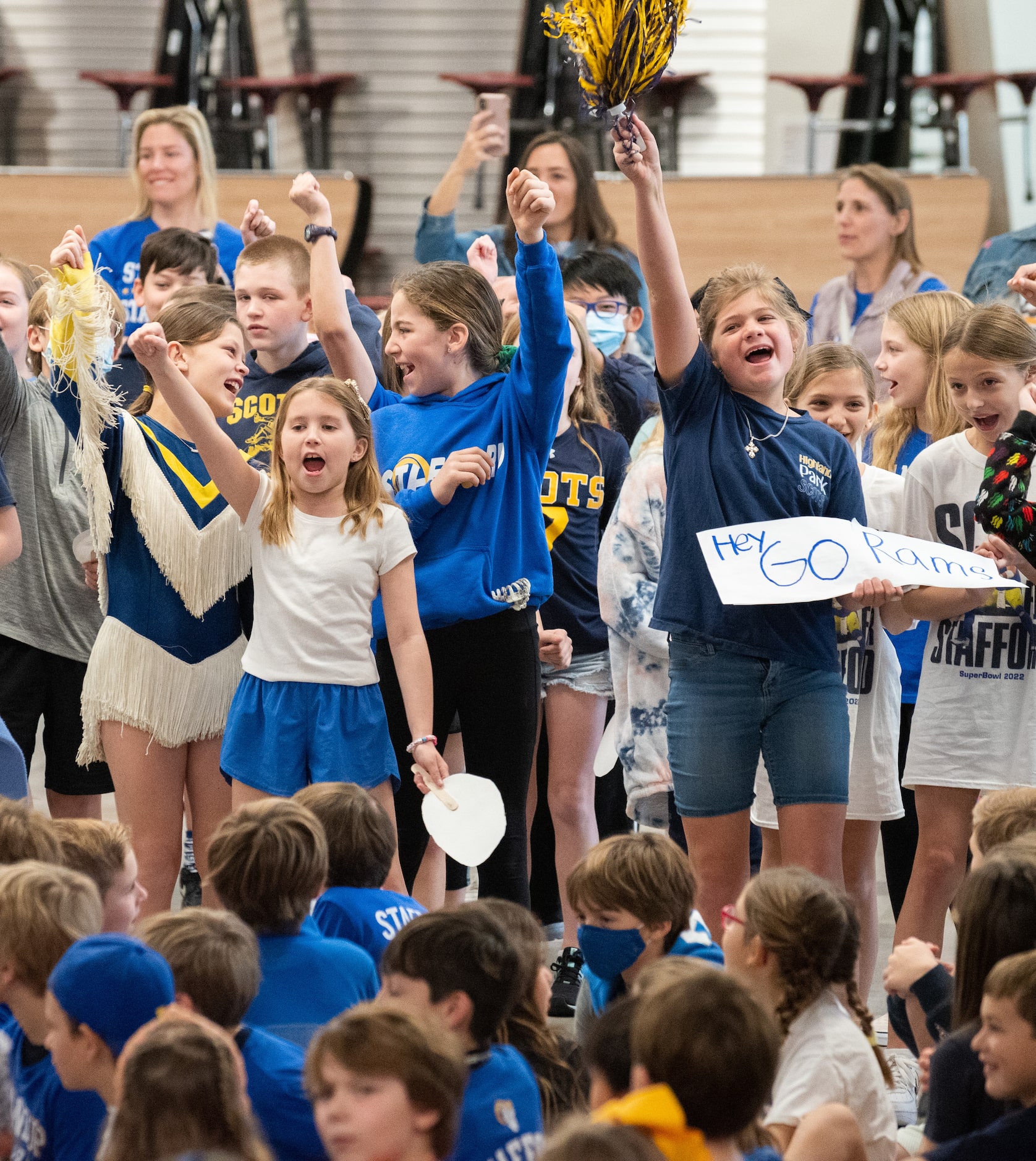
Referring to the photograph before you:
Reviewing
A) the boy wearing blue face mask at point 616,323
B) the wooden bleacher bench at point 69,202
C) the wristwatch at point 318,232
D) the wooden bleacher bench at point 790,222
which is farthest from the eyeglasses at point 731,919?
the wooden bleacher bench at point 69,202

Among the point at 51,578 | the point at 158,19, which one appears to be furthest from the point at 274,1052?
the point at 158,19

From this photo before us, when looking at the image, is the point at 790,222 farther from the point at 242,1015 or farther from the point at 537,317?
the point at 242,1015

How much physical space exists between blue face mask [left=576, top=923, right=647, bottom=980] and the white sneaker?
782 mm

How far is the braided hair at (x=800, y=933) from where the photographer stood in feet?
7.99

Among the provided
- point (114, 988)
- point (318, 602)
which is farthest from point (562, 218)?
point (114, 988)

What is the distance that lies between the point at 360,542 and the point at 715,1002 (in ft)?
5.82

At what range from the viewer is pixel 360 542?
3.43 metres

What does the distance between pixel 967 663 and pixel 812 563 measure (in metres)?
0.68

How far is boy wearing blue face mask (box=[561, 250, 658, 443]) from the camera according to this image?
512cm

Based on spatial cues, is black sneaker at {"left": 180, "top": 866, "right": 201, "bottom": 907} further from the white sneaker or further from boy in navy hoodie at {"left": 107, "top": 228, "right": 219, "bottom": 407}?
the white sneaker

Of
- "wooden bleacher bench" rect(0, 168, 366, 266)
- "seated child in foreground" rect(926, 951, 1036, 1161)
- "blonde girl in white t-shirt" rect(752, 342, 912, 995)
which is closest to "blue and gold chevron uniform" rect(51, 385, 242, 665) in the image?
"blonde girl in white t-shirt" rect(752, 342, 912, 995)

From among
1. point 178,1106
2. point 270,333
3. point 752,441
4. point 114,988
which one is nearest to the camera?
point 178,1106

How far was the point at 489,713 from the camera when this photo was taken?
355 cm

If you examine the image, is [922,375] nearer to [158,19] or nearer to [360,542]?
[360,542]
